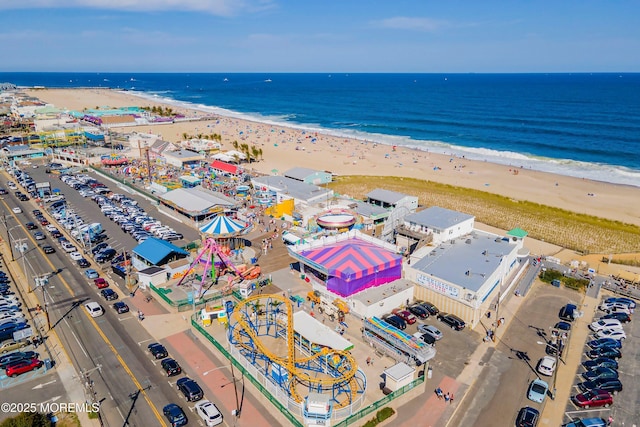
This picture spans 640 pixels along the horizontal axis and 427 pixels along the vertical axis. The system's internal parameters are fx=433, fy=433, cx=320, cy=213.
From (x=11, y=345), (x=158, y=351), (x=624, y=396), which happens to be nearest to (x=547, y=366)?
(x=624, y=396)

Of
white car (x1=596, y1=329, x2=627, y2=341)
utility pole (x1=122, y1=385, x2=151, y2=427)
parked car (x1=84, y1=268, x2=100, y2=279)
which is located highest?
parked car (x1=84, y1=268, x2=100, y2=279)

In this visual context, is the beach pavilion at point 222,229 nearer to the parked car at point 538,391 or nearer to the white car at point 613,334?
the parked car at point 538,391

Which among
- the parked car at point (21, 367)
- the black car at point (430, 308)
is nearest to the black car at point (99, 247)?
the parked car at point (21, 367)

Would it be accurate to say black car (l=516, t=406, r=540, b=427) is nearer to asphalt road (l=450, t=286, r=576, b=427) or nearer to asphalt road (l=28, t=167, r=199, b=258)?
asphalt road (l=450, t=286, r=576, b=427)

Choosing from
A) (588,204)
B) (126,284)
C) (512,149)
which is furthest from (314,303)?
(512,149)

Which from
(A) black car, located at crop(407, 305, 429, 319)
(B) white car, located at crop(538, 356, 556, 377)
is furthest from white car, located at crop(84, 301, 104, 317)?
(B) white car, located at crop(538, 356, 556, 377)
